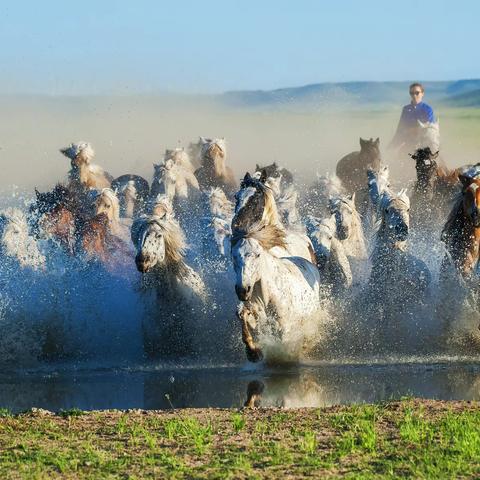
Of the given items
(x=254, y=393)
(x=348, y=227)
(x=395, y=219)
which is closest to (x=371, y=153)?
(x=348, y=227)

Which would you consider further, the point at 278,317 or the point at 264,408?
the point at 278,317

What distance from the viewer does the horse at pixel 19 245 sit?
16.4 meters

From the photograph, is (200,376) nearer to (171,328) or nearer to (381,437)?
(171,328)

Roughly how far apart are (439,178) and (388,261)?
299 centimetres

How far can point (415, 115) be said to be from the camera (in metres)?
23.8

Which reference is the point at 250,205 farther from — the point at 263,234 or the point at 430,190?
the point at 430,190

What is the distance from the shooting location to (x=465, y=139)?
41250 mm

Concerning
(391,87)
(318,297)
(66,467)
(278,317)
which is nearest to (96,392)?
(278,317)

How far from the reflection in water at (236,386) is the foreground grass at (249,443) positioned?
103cm

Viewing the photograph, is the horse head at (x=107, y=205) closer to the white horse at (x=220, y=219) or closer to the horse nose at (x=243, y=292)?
the white horse at (x=220, y=219)

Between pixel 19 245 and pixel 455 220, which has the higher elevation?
pixel 455 220

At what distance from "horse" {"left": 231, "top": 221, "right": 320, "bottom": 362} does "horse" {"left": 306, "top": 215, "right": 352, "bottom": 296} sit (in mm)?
1458

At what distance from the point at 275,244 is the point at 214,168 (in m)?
8.37

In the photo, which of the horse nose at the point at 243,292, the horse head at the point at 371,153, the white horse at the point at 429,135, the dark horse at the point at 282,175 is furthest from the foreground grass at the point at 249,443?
the white horse at the point at 429,135
